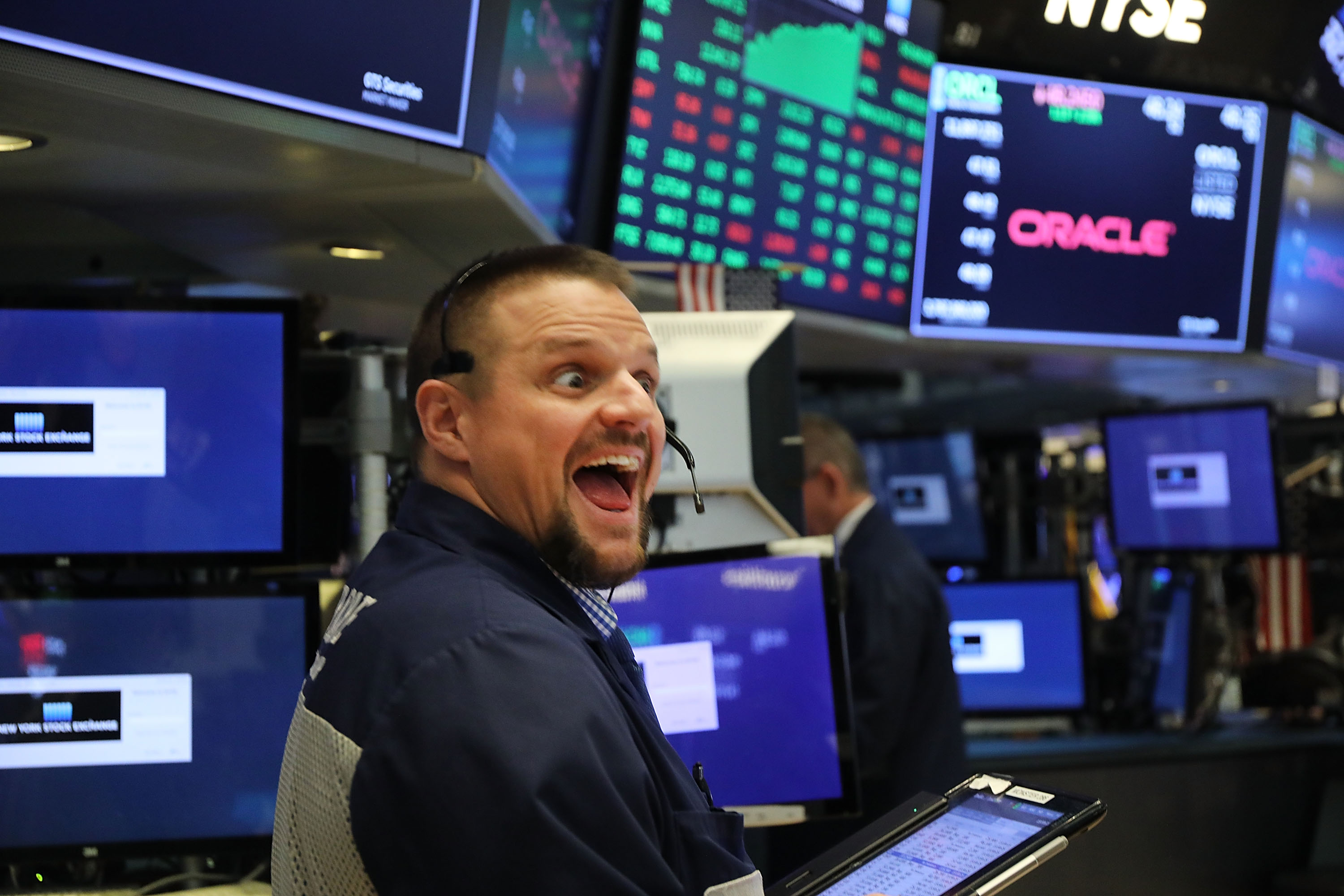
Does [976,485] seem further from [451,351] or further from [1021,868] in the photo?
[451,351]

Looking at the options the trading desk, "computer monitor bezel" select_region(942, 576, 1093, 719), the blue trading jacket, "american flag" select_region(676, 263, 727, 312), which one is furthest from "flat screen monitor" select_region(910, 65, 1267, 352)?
the blue trading jacket

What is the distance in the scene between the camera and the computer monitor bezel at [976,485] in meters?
5.03

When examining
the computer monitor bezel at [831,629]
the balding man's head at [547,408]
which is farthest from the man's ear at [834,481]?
the balding man's head at [547,408]

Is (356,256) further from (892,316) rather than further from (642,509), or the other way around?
(892,316)

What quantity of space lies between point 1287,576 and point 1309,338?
881 millimetres

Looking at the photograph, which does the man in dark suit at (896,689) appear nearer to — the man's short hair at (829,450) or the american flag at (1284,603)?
the man's short hair at (829,450)

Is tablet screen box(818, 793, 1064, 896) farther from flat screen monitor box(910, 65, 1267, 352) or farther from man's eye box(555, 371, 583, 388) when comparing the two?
flat screen monitor box(910, 65, 1267, 352)

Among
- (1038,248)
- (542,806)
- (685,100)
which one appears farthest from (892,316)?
(542,806)

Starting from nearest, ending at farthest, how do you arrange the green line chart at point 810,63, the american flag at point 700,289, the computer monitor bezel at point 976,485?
the american flag at point 700,289 → the green line chart at point 810,63 → the computer monitor bezel at point 976,485

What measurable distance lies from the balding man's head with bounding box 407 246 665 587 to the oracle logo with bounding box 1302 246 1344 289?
12.6 ft

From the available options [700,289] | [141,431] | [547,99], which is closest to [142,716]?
[141,431]

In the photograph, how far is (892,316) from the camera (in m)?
3.91

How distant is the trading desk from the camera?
353cm

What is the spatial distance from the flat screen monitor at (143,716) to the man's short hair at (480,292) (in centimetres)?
72
